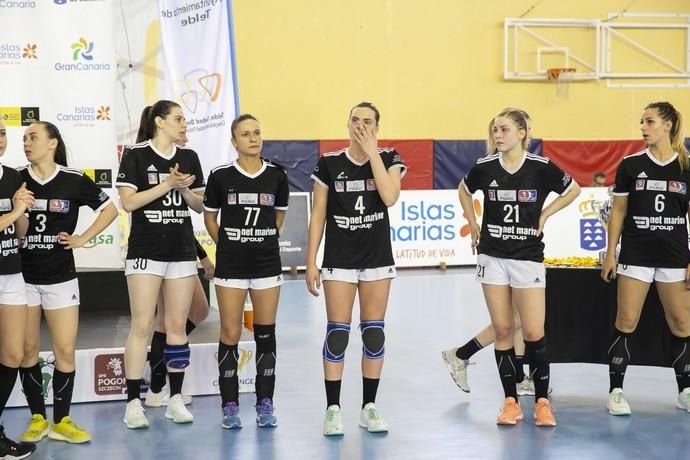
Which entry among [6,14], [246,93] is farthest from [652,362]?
[246,93]

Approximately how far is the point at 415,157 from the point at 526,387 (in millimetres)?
10351

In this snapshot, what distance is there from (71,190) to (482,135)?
1290cm

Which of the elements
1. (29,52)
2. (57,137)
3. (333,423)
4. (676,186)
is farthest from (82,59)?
(676,186)

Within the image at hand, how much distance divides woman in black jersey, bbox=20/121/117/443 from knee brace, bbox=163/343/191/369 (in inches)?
24.0

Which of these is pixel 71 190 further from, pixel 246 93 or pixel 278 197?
pixel 246 93

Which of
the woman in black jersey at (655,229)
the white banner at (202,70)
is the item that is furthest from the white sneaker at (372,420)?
the white banner at (202,70)

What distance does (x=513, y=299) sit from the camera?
5.20 meters

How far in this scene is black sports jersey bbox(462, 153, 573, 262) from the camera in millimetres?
5098

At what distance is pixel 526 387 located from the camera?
6078mm

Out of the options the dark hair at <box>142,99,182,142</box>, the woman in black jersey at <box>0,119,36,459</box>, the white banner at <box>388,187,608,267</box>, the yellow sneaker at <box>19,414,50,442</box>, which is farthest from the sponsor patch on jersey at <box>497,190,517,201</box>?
the white banner at <box>388,187,608,267</box>

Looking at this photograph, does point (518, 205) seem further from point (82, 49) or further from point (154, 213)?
point (82, 49)

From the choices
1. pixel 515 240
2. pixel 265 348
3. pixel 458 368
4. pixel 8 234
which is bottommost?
pixel 458 368

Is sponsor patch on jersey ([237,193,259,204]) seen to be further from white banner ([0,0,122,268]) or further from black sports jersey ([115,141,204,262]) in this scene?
white banner ([0,0,122,268])

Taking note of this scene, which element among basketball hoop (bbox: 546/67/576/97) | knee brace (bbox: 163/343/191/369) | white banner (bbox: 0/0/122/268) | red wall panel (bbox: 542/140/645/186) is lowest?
knee brace (bbox: 163/343/191/369)
